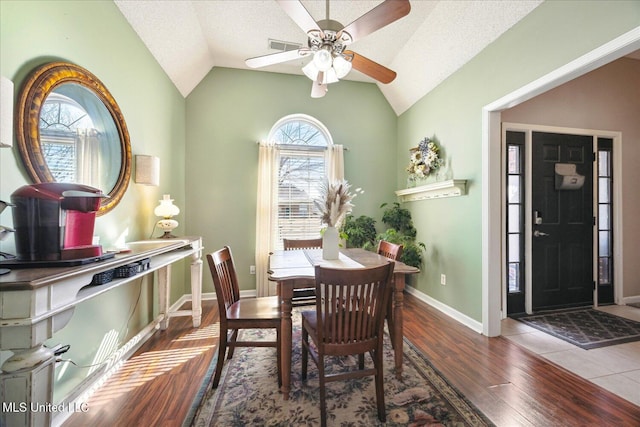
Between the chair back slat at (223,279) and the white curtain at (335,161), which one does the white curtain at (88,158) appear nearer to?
the chair back slat at (223,279)

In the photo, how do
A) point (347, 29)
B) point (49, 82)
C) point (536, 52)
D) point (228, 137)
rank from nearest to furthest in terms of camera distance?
Result: point (49, 82) < point (347, 29) < point (536, 52) < point (228, 137)

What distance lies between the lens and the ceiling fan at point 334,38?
63.1 inches

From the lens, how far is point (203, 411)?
1579mm

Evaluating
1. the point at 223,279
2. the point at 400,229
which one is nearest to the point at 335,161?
the point at 400,229

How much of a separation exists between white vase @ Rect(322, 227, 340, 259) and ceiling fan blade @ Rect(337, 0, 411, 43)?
1481 mm

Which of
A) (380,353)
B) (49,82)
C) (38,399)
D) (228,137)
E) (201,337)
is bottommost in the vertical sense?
(201,337)

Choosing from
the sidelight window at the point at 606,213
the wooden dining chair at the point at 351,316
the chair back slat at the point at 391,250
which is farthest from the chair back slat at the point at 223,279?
the sidelight window at the point at 606,213

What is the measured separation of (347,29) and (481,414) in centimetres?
264

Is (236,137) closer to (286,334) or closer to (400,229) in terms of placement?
(400,229)

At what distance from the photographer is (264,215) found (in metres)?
3.76

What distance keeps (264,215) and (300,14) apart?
2576 millimetres

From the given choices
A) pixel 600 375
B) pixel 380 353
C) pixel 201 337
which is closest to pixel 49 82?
pixel 201 337

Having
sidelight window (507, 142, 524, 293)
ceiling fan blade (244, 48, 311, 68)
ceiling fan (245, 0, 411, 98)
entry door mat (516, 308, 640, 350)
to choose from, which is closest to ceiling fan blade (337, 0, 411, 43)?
ceiling fan (245, 0, 411, 98)

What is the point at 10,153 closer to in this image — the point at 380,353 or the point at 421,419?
the point at 380,353
